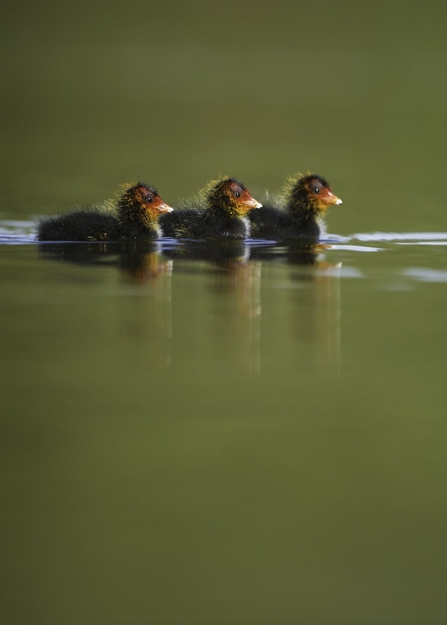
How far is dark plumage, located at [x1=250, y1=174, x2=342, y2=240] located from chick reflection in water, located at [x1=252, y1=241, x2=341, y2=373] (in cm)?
88

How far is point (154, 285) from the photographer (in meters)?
5.56

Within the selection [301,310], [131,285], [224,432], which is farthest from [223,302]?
[224,432]

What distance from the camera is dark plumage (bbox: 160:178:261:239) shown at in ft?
25.1

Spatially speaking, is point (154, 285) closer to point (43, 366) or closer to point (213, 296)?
point (213, 296)

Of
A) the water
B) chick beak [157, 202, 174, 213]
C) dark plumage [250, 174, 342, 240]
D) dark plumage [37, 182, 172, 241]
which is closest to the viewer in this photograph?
the water

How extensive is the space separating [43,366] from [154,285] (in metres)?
1.79

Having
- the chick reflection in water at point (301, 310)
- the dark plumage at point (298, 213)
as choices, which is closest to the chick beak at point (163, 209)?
the dark plumage at point (298, 213)

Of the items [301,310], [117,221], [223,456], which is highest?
[117,221]

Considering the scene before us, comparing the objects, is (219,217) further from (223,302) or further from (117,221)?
(223,302)

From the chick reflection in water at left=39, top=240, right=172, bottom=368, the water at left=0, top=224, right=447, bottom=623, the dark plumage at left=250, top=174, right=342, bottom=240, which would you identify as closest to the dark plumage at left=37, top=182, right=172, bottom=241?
the chick reflection in water at left=39, top=240, right=172, bottom=368

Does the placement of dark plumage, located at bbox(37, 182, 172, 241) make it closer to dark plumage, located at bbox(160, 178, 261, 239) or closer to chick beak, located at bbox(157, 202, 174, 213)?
chick beak, located at bbox(157, 202, 174, 213)

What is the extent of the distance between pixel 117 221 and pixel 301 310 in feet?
9.49

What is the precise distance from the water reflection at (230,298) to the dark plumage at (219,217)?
0.13 metres

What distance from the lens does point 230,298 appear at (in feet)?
17.1
